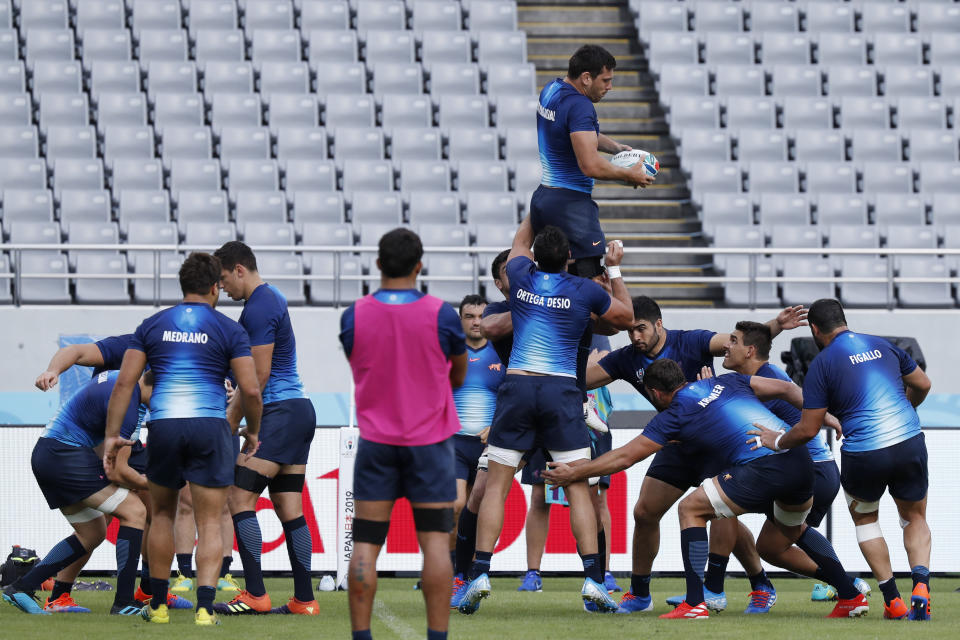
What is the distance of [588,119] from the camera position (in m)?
7.80

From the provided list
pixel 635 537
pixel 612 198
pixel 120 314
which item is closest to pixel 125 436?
pixel 635 537

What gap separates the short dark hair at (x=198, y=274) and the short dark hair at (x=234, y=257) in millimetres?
495

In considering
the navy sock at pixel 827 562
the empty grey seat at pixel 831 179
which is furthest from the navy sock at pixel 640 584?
the empty grey seat at pixel 831 179

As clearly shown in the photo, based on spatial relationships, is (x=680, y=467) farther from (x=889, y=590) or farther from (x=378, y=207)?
(x=378, y=207)

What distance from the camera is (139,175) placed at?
1731 centimetres

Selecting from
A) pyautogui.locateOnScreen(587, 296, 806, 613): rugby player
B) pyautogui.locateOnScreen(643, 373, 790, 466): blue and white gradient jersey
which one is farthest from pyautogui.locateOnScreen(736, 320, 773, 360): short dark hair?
pyautogui.locateOnScreen(643, 373, 790, 466): blue and white gradient jersey

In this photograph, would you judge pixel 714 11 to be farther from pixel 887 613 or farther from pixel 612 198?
pixel 887 613

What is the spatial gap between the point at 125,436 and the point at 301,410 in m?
1.24

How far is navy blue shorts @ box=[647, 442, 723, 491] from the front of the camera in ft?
27.7

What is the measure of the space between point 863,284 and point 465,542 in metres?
9.24

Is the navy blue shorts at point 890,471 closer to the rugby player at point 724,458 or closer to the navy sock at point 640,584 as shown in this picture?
the rugby player at point 724,458

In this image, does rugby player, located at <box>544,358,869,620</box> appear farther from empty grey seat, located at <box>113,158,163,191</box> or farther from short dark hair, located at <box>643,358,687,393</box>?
empty grey seat, located at <box>113,158,163,191</box>

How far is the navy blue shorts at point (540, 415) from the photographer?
Answer: 305 inches

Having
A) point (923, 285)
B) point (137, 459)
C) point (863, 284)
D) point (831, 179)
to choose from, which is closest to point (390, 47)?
point (831, 179)
